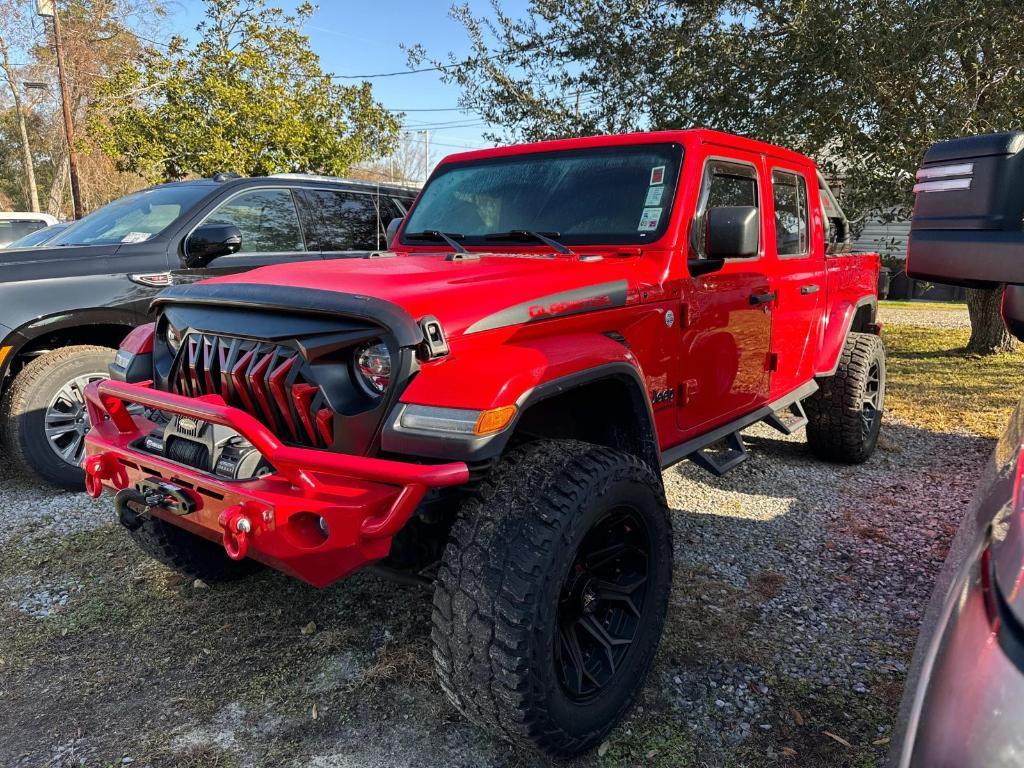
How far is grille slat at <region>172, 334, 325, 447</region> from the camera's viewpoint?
199cm

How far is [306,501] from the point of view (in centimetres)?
179

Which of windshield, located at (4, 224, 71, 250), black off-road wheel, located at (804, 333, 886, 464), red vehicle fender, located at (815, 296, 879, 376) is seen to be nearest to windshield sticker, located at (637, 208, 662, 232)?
red vehicle fender, located at (815, 296, 879, 376)

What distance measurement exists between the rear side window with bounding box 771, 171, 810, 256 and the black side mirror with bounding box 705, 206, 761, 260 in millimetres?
1094

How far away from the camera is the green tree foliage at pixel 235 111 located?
1174cm

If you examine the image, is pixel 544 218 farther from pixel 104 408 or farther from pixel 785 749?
pixel 785 749

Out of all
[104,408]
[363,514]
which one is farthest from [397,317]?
[104,408]

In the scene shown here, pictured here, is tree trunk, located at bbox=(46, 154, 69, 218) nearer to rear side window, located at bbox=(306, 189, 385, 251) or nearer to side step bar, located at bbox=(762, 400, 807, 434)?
rear side window, located at bbox=(306, 189, 385, 251)

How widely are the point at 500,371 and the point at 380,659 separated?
4.54ft

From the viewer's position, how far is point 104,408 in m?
2.31

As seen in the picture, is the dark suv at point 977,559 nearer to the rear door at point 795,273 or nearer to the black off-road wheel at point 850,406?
the rear door at point 795,273

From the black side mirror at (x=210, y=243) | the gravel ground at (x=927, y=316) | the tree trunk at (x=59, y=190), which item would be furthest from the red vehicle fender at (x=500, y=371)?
the tree trunk at (x=59, y=190)

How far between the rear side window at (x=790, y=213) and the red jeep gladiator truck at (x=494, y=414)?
623mm

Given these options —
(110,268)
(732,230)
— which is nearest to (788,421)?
(732,230)

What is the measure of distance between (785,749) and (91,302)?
4340 mm
